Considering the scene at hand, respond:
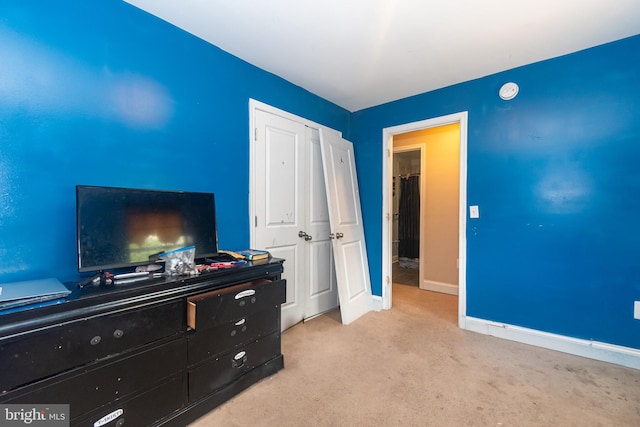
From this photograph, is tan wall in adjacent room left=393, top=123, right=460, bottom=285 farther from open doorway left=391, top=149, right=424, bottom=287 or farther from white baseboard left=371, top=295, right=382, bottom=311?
white baseboard left=371, top=295, right=382, bottom=311

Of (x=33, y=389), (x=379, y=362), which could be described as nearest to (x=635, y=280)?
(x=379, y=362)

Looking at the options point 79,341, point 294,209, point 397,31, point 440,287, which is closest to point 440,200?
point 440,287

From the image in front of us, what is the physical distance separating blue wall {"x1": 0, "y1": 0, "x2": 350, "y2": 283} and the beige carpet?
3.64 ft

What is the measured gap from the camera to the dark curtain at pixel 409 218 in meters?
5.38

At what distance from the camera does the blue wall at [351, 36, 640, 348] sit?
6.82 ft

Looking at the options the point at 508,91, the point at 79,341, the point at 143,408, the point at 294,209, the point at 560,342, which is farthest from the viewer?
the point at 294,209

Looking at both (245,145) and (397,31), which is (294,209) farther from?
(397,31)

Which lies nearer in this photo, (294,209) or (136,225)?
(136,225)

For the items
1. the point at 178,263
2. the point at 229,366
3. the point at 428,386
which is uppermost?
the point at 178,263

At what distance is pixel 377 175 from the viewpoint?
3.32 m

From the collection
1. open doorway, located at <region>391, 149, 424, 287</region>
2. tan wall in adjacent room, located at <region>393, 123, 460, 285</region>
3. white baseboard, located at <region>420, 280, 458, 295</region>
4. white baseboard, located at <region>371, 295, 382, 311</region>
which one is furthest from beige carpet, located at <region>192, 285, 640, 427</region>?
open doorway, located at <region>391, 149, 424, 287</region>

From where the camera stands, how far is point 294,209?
2.73m

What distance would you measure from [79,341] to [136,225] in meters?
0.61

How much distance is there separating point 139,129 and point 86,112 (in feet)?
0.85
